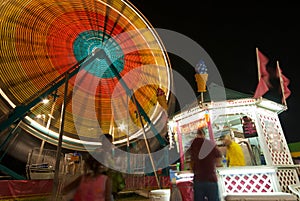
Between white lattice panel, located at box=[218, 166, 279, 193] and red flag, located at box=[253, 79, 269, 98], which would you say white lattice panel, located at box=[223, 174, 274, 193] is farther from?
red flag, located at box=[253, 79, 269, 98]

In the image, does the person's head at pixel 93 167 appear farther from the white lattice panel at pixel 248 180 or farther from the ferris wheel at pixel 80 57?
the ferris wheel at pixel 80 57

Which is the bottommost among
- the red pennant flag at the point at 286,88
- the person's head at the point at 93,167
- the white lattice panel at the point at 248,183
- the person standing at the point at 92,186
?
the white lattice panel at the point at 248,183

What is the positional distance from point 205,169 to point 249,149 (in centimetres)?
592

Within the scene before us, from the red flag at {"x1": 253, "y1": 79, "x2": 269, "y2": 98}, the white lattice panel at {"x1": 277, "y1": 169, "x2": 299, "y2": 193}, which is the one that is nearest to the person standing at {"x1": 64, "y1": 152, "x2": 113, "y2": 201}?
the white lattice panel at {"x1": 277, "y1": 169, "x2": 299, "y2": 193}

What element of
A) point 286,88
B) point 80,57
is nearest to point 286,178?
point 286,88

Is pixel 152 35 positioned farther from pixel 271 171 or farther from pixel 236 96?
pixel 271 171

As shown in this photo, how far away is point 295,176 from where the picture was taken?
5.94 metres

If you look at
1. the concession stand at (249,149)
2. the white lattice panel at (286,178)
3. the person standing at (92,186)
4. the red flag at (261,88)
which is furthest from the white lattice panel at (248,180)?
the person standing at (92,186)

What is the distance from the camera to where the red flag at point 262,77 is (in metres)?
6.27

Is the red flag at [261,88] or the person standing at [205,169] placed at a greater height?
the red flag at [261,88]

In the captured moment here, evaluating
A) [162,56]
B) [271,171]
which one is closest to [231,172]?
[271,171]

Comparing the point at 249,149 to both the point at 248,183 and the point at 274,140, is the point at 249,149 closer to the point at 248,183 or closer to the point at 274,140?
the point at 274,140

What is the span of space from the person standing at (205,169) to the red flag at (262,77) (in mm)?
4265

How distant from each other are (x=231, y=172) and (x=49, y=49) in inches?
503
